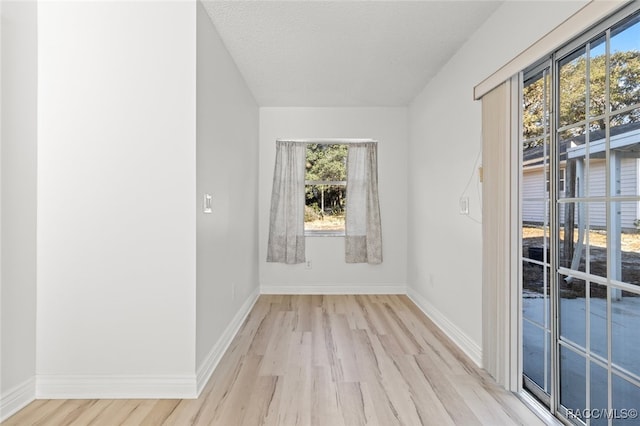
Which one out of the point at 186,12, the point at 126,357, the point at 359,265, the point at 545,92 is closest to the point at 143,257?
the point at 126,357

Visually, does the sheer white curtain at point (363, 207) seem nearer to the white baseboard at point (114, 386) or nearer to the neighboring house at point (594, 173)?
the neighboring house at point (594, 173)

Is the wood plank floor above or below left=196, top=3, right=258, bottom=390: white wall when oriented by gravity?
below

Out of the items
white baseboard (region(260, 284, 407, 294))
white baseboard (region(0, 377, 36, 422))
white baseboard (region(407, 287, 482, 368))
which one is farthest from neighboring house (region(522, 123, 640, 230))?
white baseboard (region(0, 377, 36, 422))

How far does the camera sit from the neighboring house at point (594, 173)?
1.54m

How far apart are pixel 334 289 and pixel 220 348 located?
7.62ft

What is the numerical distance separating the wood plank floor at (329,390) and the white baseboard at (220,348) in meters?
0.05

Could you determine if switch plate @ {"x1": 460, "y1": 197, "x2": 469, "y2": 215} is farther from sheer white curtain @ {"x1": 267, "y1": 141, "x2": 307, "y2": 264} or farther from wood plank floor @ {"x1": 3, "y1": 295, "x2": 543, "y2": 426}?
sheer white curtain @ {"x1": 267, "y1": 141, "x2": 307, "y2": 264}

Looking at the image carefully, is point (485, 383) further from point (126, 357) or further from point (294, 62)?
point (294, 62)

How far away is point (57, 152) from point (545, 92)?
2.97m

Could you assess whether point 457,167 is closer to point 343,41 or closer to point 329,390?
point 343,41

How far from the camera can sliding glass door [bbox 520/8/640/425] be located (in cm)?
156

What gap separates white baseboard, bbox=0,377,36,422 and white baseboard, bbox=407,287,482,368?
2.93 metres

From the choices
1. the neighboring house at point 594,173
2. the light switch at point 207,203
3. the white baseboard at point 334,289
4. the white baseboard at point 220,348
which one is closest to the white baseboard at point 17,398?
the white baseboard at point 220,348

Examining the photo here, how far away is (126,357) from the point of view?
Result: 219 cm
